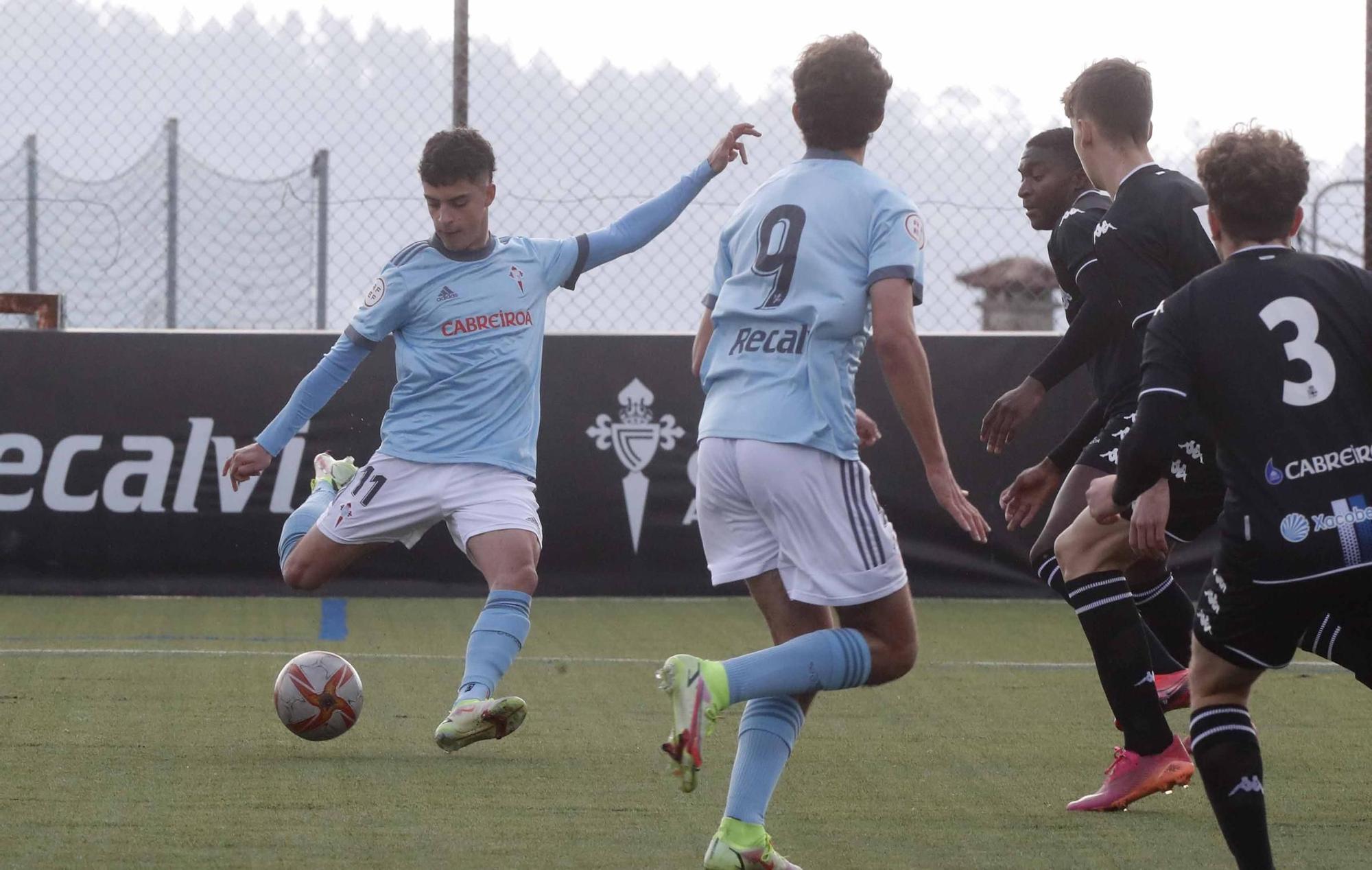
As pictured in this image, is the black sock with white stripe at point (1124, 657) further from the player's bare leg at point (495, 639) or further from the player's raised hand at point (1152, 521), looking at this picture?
the player's bare leg at point (495, 639)

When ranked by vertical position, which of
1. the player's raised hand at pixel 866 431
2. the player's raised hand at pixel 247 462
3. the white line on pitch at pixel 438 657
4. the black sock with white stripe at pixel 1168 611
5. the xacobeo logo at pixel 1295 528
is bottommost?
the white line on pitch at pixel 438 657

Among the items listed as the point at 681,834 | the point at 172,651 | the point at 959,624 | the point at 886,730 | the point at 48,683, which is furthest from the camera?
the point at 959,624

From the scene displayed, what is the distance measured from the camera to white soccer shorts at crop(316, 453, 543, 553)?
558 centimetres

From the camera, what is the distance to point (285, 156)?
9695 millimetres

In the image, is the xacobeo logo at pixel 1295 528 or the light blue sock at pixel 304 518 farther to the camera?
the light blue sock at pixel 304 518

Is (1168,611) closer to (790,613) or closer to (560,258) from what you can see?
(790,613)

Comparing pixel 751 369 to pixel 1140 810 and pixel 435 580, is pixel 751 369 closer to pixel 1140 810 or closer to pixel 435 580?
pixel 1140 810

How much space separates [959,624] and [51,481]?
476 centimetres

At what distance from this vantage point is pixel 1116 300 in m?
4.83

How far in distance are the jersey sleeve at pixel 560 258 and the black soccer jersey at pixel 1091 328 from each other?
155cm

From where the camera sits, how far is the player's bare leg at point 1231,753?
140 inches

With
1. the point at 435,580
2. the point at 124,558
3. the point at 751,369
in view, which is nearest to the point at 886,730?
the point at 751,369

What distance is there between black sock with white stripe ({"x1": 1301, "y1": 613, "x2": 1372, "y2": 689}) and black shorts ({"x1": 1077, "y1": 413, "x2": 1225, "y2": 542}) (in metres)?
0.97

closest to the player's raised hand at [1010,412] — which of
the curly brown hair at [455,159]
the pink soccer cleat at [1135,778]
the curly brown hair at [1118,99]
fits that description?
the curly brown hair at [1118,99]
